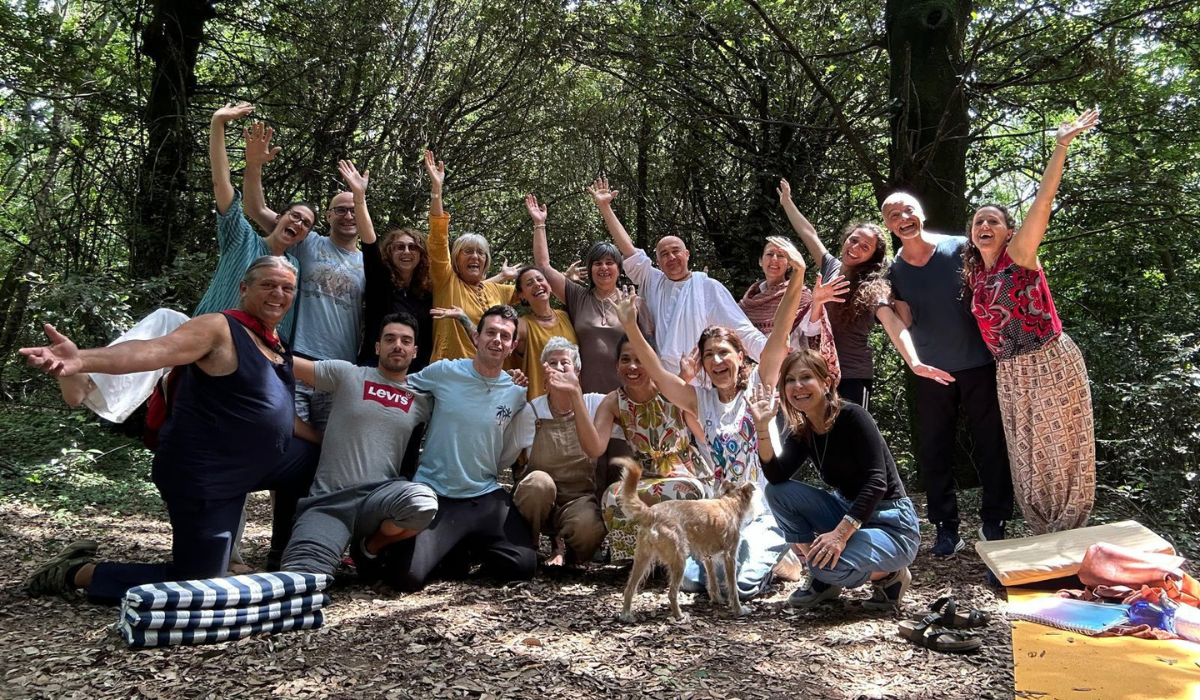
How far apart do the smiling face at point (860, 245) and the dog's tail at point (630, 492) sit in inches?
95.7

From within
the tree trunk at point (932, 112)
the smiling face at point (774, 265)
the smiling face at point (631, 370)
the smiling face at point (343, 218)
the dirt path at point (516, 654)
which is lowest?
the dirt path at point (516, 654)

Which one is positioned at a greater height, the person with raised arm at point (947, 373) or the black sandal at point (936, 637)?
the person with raised arm at point (947, 373)

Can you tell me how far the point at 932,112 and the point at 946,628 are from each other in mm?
4708

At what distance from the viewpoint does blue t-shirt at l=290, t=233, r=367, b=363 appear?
505 cm

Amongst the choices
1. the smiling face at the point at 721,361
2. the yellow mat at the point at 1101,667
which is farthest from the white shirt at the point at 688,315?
the yellow mat at the point at 1101,667

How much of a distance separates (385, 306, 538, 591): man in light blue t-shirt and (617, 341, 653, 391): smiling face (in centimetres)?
64

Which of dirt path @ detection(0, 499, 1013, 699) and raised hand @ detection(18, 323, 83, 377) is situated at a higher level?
raised hand @ detection(18, 323, 83, 377)

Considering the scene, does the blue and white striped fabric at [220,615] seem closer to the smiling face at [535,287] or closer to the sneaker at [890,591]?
the smiling face at [535,287]

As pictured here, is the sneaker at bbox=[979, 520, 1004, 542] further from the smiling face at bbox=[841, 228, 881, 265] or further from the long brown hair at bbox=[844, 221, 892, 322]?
the smiling face at bbox=[841, 228, 881, 265]

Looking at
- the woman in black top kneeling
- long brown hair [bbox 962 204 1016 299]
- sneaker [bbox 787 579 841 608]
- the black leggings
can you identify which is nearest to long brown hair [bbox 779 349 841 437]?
the woman in black top kneeling

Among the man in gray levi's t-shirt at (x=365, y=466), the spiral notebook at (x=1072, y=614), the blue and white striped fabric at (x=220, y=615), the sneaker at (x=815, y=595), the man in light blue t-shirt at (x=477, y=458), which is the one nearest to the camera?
the blue and white striped fabric at (x=220, y=615)

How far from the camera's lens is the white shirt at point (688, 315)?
5418 mm

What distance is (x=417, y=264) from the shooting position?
5.46 meters

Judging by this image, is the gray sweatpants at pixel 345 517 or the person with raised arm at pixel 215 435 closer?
the person with raised arm at pixel 215 435
